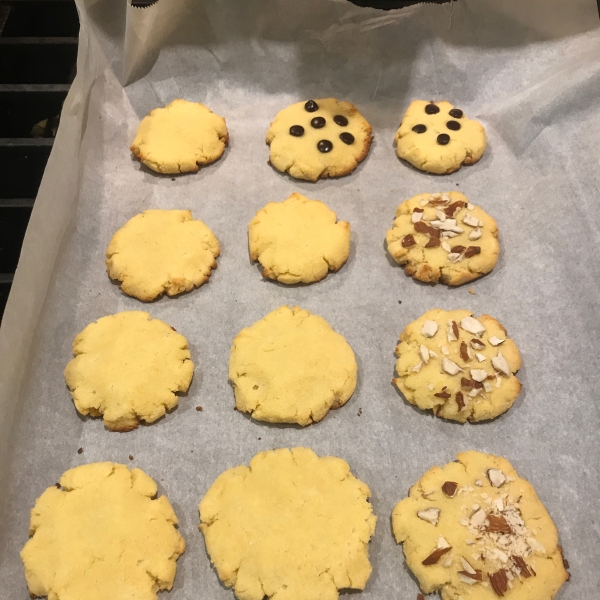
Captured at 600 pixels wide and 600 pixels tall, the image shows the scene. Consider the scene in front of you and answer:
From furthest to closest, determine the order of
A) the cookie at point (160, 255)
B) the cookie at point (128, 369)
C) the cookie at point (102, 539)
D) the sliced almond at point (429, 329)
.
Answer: the cookie at point (160, 255)
the sliced almond at point (429, 329)
the cookie at point (128, 369)
the cookie at point (102, 539)

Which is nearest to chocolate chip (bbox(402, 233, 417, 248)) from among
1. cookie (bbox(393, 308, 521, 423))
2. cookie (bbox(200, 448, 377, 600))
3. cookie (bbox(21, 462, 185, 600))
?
cookie (bbox(393, 308, 521, 423))

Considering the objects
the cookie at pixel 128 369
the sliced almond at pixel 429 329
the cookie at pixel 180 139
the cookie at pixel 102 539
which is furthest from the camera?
the cookie at pixel 180 139

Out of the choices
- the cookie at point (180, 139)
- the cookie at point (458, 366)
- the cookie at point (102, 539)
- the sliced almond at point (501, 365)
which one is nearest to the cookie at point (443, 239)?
the cookie at point (458, 366)

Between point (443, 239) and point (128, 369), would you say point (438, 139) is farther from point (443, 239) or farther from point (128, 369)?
point (128, 369)

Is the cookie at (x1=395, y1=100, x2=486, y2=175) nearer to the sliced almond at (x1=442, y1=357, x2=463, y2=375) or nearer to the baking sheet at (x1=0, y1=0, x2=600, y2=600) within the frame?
the baking sheet at (x1=0, y1=0, x2=600, y2=600)

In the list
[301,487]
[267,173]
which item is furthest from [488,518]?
[267,173]

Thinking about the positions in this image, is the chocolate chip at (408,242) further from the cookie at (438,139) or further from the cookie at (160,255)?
the cookie at (160,255)

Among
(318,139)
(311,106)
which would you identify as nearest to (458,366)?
(318,139)
